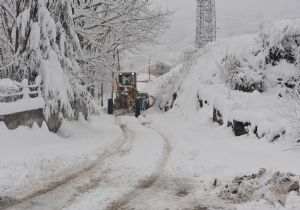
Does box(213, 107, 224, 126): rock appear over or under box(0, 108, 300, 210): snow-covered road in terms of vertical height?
over

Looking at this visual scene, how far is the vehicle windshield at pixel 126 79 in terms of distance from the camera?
3447 cm

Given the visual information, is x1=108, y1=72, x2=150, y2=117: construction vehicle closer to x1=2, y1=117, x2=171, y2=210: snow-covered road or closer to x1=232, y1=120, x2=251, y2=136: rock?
x1=232, y1=120, x2=251, y2=136: rock

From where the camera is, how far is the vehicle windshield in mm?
34469

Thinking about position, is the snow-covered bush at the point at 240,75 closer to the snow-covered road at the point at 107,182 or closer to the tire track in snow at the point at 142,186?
the snow-covered road at the point at 107,182

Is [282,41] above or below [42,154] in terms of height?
above

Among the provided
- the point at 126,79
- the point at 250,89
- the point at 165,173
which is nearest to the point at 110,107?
the point at 126,79

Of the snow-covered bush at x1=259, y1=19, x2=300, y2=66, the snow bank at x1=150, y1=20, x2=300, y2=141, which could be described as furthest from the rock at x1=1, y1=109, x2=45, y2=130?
the snow-covered bush at x1=259, y1=19, x2=300, y2=66

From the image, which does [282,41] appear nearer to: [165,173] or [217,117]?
[217,117]

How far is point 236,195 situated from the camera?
8.62m

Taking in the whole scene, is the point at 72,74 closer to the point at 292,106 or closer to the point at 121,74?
the point at 292,106

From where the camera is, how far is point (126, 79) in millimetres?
34594

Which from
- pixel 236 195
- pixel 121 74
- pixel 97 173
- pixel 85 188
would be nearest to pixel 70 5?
pixel 97 173

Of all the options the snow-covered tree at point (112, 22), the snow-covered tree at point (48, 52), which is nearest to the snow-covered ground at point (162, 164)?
the snow-covered tree at point (48, 52)

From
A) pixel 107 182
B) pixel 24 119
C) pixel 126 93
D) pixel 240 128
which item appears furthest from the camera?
pixel 126 93
